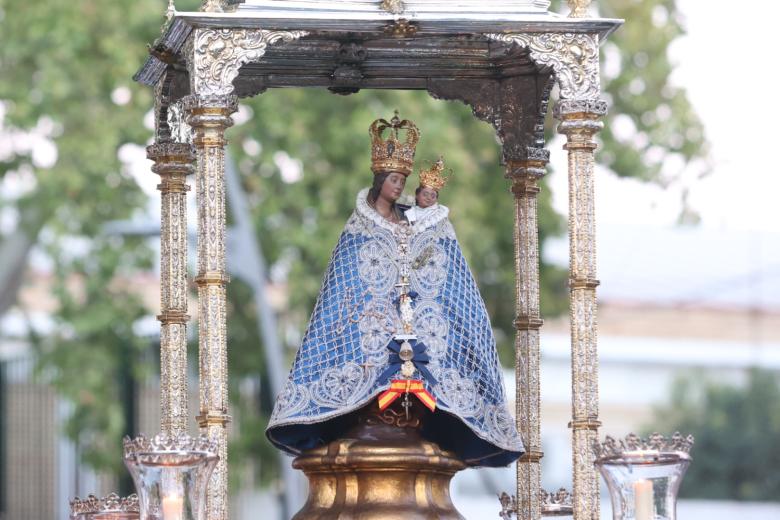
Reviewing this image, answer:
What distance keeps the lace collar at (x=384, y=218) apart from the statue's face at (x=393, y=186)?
0.13 metres

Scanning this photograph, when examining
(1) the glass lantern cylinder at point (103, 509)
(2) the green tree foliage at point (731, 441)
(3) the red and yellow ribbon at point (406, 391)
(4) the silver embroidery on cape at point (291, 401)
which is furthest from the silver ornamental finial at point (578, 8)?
(2) the green tree foliage at point (731, 441)

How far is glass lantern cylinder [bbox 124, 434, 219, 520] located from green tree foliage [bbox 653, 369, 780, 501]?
32.6 meters

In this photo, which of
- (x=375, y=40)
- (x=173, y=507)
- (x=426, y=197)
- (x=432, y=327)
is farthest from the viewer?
(x=375, y=40)

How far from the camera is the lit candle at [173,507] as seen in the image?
541 inches

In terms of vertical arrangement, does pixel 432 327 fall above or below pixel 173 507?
above

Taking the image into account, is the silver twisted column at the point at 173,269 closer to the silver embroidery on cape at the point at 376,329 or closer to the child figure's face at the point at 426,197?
the silver embroidery on cape at the point at 376,329

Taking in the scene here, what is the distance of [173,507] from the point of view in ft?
45.2

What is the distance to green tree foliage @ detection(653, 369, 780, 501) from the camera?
152 ft

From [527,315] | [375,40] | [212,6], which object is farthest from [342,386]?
[375,40]

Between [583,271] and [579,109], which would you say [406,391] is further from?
[579,109]

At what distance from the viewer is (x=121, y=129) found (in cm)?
2870

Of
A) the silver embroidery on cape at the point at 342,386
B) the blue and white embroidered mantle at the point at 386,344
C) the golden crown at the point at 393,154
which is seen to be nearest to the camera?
the silver embroidery on cape at the point at 342,386

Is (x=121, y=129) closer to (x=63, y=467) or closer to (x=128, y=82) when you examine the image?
(x=128, y=82)

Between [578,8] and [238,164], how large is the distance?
1508 centimetres
